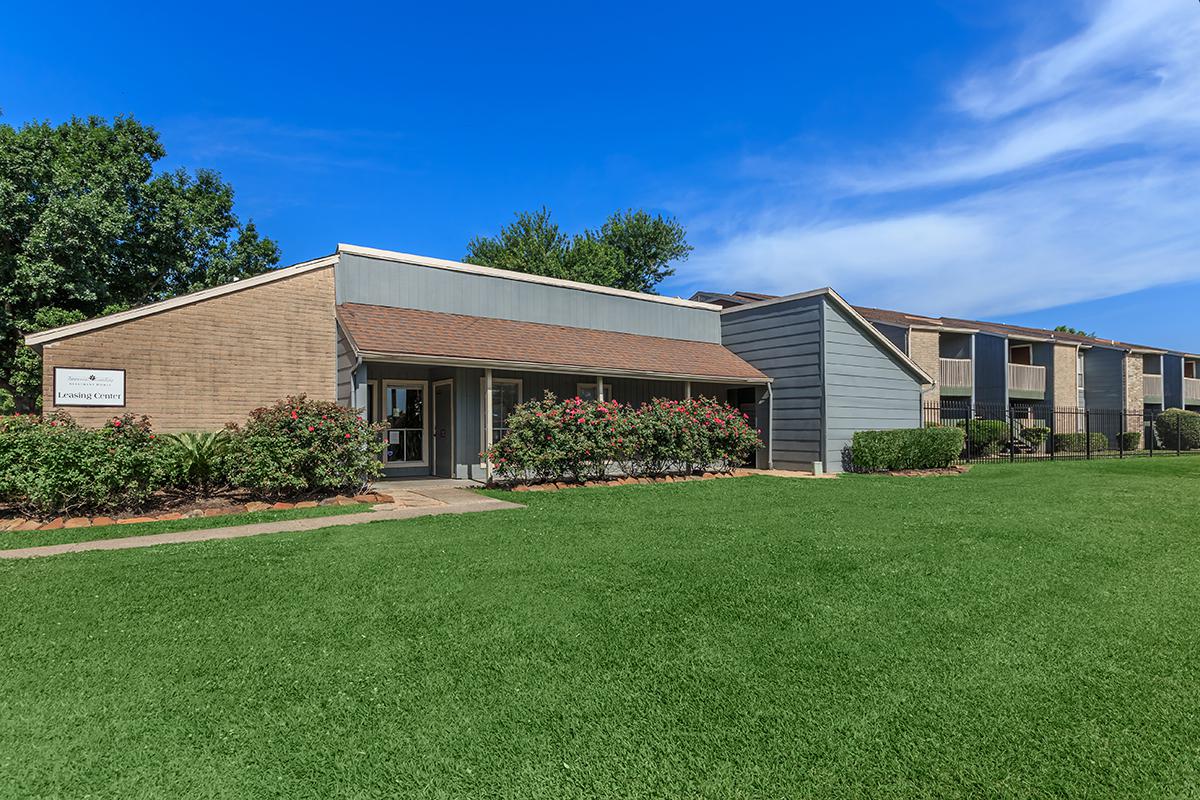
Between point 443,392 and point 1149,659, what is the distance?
13.4 meters

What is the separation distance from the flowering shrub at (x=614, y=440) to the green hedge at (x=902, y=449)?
2.99 m

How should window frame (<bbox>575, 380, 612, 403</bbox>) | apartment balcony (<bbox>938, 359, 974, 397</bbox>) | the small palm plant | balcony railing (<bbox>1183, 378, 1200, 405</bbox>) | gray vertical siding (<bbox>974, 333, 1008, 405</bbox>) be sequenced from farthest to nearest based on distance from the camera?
balcony railing (<bbox>1183, 378, 1200, 405</bbox>)
gray vertical siding (<bbox>974, 333, 1008, 405</bbox>)
apartment balcony (<bbox>938, 359, 974, 397</bbox>)
window frame (<bbox>575, 380, 612, 403</bbox>)
the small palm plant

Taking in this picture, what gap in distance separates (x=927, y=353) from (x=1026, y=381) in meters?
6.76

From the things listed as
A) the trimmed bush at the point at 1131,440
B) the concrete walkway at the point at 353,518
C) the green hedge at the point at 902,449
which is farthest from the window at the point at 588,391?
the trimmed bush at the point at 1131,440

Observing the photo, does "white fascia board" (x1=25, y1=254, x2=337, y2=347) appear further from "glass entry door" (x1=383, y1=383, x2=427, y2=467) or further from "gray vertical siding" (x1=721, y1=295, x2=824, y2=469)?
"gray vertical siding" (x1=721, y1=295, x2=824, y2=469)

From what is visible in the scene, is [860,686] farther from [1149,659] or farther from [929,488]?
[929,488]

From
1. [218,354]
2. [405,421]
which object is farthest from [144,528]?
[405,421]

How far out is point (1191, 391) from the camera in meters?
36.3

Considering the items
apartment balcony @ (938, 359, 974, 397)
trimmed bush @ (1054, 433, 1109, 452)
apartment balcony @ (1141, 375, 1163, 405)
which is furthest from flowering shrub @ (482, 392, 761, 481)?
apartment balcony @ (1141, 375, 1163, 405)

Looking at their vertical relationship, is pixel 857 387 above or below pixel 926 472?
above

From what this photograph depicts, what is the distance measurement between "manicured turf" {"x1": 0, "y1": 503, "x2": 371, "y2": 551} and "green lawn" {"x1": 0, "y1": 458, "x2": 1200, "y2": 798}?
1520 millimetres

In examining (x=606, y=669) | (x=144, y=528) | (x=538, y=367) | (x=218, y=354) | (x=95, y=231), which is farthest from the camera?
(x=95, y=231)

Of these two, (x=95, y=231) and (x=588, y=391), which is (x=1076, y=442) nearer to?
(x=588, y=391)

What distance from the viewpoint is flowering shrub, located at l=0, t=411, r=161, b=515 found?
821 centimetres
